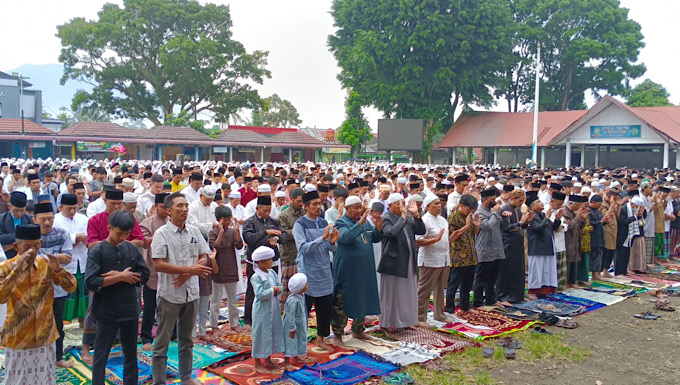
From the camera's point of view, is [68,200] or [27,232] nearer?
[27,232]

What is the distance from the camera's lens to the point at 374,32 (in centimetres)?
3841

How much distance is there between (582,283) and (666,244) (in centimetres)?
352

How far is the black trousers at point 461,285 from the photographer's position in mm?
7504

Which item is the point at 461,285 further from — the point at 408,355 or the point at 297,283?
the point at 297,283

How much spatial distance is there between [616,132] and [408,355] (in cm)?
2908

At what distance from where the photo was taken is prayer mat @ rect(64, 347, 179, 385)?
5.16 metres

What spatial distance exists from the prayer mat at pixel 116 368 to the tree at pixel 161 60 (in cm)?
3786

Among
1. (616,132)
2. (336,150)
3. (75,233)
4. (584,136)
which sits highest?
(616,132)

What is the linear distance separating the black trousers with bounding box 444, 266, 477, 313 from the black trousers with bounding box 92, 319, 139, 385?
434 cm

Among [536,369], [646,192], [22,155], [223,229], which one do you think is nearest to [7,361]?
[223,229]

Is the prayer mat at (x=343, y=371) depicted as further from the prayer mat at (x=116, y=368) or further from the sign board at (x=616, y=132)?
the sign board at (x=616, y=132)

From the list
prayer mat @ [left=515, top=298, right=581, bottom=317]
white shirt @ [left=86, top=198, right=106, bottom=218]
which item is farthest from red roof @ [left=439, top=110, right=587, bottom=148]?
white shirt @ [left=86, top=198, right=106, bottom=218]

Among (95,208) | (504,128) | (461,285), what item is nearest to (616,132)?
(504,128)

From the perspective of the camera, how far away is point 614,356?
20.5 ft
